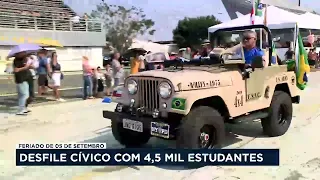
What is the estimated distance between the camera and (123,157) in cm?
544

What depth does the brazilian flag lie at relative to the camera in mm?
4883

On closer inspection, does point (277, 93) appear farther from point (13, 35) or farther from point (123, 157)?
point (13, 35)

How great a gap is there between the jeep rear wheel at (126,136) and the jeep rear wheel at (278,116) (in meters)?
2.09

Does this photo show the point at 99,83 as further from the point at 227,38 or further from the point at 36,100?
the point at 227,38

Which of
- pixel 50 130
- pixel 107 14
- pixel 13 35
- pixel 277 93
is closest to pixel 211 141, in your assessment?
pixel 277 93

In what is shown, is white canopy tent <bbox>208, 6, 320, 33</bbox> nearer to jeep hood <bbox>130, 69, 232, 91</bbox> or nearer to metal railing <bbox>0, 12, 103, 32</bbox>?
jeep hood <bbox>130, 69, 232, 91</bbox>

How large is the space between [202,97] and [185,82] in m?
0.30

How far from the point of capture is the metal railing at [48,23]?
29697 millimetres

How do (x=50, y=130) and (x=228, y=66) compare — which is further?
(x=50, y=130)

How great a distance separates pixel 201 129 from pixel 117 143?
5.69 ft

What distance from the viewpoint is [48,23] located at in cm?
3212

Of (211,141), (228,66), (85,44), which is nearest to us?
(211,141)

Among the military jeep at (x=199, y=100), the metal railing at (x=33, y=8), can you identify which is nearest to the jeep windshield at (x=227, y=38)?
the military jeep at (x=199, y=100)

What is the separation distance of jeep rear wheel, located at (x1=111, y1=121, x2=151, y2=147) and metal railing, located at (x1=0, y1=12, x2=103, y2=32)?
2608 cm
